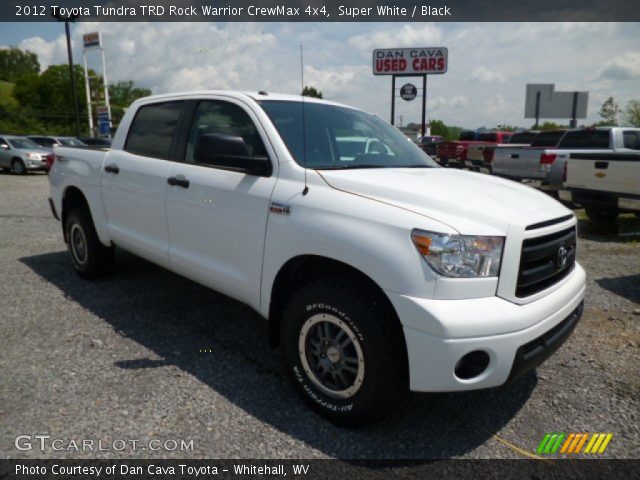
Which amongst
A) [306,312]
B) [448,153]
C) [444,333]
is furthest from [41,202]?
[448,153]

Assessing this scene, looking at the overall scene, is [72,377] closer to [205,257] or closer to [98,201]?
[205,257]

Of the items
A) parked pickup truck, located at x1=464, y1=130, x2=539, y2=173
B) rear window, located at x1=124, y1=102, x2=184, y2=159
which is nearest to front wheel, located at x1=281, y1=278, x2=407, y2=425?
rear window, located at x1=124, y1=102, x2=184, y2=159

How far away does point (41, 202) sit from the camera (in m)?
11.6

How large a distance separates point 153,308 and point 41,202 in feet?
29.3

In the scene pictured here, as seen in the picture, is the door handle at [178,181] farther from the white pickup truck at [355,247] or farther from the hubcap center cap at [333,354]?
the hubcap center cap at [333,354]

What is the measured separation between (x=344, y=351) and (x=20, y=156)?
819 inches

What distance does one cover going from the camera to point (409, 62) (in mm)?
27656

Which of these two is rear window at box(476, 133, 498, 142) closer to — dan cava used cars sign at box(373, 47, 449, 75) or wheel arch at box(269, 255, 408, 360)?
dan cava used cars sign at box(373, 47, 449, 75)

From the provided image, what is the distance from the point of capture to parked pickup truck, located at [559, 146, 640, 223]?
704 centimetres

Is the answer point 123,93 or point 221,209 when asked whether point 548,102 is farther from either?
point 123,93

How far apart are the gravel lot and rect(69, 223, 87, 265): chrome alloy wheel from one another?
41 cm

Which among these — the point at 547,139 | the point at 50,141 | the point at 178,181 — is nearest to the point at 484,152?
the point at 547,139

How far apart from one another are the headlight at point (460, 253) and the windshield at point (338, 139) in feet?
3.29

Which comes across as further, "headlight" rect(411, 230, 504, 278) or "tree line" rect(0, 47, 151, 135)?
"tree line" rect(0, 47, 151, 135)
